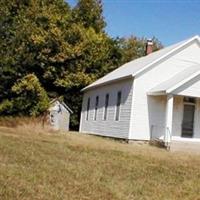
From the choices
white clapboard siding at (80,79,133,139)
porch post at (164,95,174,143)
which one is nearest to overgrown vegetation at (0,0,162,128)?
white clapboard siding at (80,79,133,139)

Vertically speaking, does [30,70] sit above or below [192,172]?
above

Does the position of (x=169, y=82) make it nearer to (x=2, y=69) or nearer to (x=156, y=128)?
(x=156, y=128)

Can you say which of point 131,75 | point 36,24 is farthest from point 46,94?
point 131,75

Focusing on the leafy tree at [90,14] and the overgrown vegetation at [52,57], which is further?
the leafy tree at [90,14]

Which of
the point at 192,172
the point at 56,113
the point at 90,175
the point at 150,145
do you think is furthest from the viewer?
the point at 56,113

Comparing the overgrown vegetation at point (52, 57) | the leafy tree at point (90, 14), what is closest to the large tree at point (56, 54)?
the overgrown vegetation at point (52, 57)

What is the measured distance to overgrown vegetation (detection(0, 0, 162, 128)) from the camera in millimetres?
38875

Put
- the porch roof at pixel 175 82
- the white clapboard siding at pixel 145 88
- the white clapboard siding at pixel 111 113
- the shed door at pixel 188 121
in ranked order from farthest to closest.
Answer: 1. the shed door at pixel 188 121
2. the white clapboard siding at pixel 111 113
3. the white clapboard siding at pixel 145 88
4. the porch roof at pixel 175 82

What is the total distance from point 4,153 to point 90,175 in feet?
13.3

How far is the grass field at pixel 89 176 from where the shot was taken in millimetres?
10109

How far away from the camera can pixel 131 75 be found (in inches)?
1051

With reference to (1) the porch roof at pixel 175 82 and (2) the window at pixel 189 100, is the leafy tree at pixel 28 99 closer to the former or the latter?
(1) the porch roof at pixel 175 82

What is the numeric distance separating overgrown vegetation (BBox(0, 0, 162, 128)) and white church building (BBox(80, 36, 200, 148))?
10.2 m

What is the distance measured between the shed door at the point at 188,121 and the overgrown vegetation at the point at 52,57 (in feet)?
41.2
